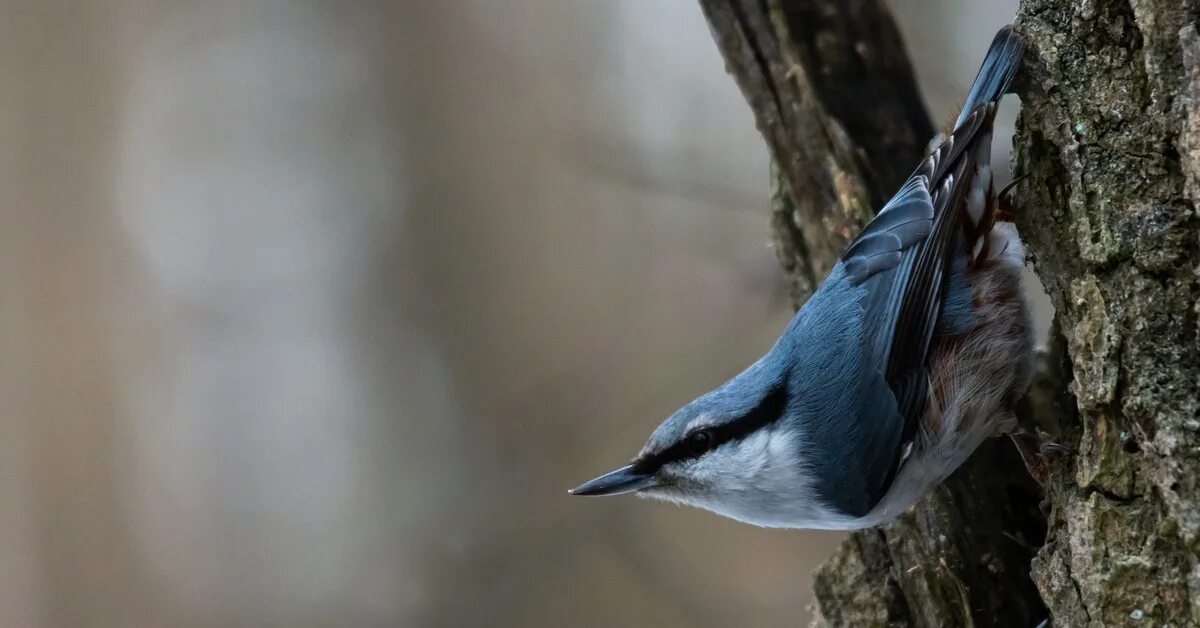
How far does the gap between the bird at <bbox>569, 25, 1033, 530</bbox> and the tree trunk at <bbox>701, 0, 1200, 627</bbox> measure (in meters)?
0.16

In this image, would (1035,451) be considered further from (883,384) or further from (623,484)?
(623,484)

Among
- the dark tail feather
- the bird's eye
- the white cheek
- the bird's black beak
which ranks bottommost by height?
the white cheek

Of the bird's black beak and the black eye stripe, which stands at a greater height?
the black eye stripe

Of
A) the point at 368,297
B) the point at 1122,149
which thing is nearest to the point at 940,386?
the point at 1122,149

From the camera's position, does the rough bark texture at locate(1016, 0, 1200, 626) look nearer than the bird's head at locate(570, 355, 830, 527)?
Yes

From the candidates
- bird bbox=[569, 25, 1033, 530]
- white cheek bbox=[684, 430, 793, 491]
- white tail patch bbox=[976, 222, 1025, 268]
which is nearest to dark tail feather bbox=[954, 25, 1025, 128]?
bird bbox=[569, 25, 1033, 530]

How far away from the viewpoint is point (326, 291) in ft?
14.3

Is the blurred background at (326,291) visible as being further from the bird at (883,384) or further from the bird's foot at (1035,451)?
the bird's foot at (1035,451)

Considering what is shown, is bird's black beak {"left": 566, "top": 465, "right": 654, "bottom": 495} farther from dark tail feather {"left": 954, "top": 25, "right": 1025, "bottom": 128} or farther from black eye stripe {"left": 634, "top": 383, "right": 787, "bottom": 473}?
dark tail feather {"left": 954, "top": 25, "right": 1025, "bottom": 128}

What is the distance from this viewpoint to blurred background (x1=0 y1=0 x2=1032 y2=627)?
3.91 meters

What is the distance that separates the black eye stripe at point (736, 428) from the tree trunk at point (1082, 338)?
34 centimetres

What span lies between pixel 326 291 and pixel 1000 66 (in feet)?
11.2

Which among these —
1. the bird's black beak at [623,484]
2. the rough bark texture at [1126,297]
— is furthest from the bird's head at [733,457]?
the rough bark texture at [1126,297]

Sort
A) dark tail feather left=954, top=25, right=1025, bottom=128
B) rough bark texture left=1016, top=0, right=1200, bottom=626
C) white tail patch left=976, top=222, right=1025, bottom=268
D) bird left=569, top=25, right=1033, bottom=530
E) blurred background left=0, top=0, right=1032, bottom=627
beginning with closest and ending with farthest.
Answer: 1. rough bark texture left=1016, top=0, right=1200, bottom=626
2. dark tail feather left=954, top=25, right=1025, bottom=128
3. bird left=569, top=25, right=1033, bottom=530
4. white tail patch left=976, top=222, right=1025, bottom=268
5. blurred background left=0, top=0, right=1032, bottom=627
